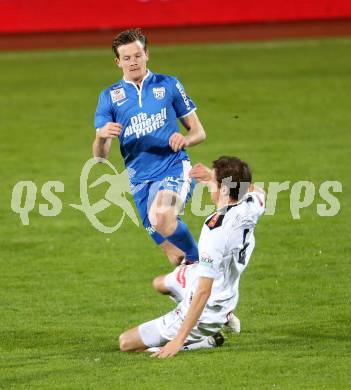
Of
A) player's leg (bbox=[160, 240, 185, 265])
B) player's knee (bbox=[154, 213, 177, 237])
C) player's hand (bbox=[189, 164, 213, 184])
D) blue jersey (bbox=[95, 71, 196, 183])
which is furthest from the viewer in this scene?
player's leg (bbox=[160, 240, 185, 265])

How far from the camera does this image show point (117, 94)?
970 centimetres

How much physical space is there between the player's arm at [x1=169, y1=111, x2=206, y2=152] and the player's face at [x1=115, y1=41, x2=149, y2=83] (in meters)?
0.55

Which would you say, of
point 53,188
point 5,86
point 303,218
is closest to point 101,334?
point 303,218

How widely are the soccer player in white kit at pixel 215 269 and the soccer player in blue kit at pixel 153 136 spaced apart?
1.37m

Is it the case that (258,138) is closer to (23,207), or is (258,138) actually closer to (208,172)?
(23,207)

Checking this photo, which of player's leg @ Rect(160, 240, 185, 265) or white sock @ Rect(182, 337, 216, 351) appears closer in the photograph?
white sock @ Rect(182, 337, 216, 351)

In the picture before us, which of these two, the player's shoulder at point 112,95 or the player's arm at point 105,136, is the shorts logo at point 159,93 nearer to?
the player's shoulder at point 112,95

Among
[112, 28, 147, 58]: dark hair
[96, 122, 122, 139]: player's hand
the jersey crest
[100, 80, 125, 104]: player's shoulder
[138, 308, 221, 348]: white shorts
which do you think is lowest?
[138, 308, 221, 348]: white shorts

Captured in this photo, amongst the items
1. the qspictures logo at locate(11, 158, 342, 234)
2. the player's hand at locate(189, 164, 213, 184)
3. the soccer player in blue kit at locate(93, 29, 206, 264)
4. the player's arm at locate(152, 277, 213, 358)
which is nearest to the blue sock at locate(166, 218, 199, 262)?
the soccer player in blue kit at locate(93, 29, 206, 264)

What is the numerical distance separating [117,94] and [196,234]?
11.2ft

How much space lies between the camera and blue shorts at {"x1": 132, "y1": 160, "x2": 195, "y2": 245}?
31.7 feet

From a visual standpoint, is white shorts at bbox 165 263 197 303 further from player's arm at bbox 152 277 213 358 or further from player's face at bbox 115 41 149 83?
player's face at bbox 115 41 149 83

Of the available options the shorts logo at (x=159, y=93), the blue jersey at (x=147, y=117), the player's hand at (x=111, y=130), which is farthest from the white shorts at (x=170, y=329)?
the shorts logo at (x=159, y=93)

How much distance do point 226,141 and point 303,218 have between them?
4.87 metres
